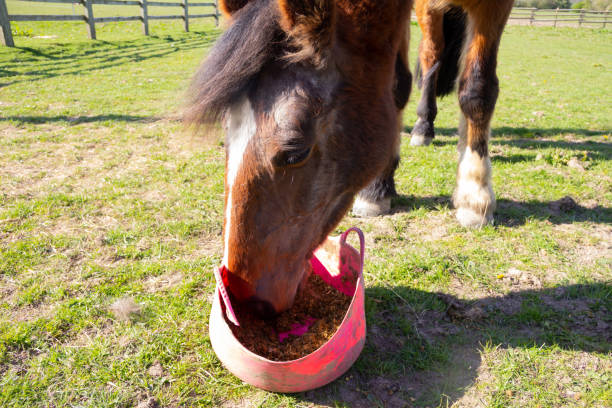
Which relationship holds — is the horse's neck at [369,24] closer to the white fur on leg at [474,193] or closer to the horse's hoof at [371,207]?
the horse's hoof at [371,207]

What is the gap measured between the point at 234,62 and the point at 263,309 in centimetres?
108

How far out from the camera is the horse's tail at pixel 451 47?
408cm

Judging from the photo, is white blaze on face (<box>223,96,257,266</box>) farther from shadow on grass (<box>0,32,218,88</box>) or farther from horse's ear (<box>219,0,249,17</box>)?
shadow on grass (<box>0,32,218,88</box>)

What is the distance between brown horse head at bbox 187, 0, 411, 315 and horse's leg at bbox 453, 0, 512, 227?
1.55m

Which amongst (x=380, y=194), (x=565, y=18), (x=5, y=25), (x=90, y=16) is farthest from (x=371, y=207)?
(x=565, y=18)

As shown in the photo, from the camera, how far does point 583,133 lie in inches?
236

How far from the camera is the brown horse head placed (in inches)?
62.7

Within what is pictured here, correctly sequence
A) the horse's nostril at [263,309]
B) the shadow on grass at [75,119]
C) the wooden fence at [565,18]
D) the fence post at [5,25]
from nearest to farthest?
the horse's nostril at [263,309] → the shadow on grass at [75,119] → the fence post at [5,25] → the wooden fence at [565,18]

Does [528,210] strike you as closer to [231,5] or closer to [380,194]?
[380,194]

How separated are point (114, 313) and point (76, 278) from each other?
0.54 meters

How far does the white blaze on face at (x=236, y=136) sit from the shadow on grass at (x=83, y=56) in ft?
20.1

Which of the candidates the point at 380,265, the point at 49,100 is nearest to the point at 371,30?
the point at 380,265

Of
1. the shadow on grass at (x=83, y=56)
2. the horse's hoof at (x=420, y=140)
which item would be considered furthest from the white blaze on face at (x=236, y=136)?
the shadow on grass at (x=83, y=56)

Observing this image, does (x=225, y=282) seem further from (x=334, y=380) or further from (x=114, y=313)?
(x=114, y=313)
